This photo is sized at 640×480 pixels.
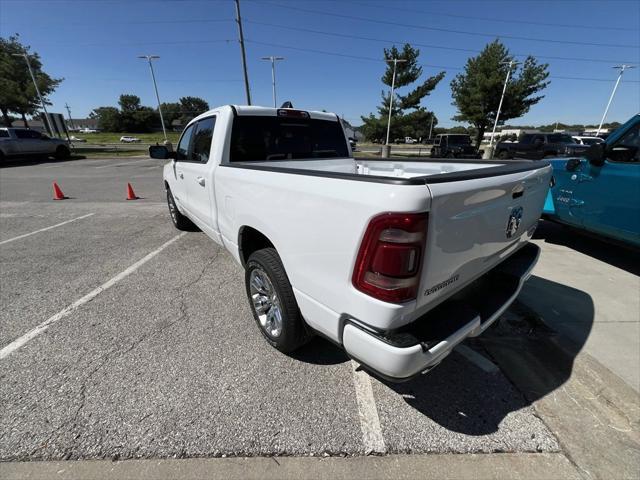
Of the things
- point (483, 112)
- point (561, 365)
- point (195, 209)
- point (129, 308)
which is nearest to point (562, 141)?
point (483, 112)

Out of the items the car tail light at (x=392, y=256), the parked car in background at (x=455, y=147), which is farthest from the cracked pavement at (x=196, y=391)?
the parked car in background at (x=455, y=147)

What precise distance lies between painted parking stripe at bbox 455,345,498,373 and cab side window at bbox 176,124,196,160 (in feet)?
12.8

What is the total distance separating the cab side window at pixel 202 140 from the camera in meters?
3.31

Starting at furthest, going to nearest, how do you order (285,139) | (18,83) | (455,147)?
(18,83), (455,147), (285,139)

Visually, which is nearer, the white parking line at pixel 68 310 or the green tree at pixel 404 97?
the white parking line at pixel 68 310

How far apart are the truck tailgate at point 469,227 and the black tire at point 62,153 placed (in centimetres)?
2662

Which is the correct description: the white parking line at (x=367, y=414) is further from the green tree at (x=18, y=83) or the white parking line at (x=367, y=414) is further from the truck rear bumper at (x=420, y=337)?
the green tree at (x=18, y=83)

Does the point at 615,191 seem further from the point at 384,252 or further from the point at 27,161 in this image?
the point at 27,161

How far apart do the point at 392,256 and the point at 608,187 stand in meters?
4.11

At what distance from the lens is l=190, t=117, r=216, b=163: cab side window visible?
130 inches

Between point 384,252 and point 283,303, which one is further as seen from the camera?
point 283,303

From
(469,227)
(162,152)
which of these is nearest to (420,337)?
(469,227)

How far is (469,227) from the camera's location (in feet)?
→ 5.07

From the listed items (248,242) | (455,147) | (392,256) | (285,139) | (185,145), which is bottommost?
(455,147)
